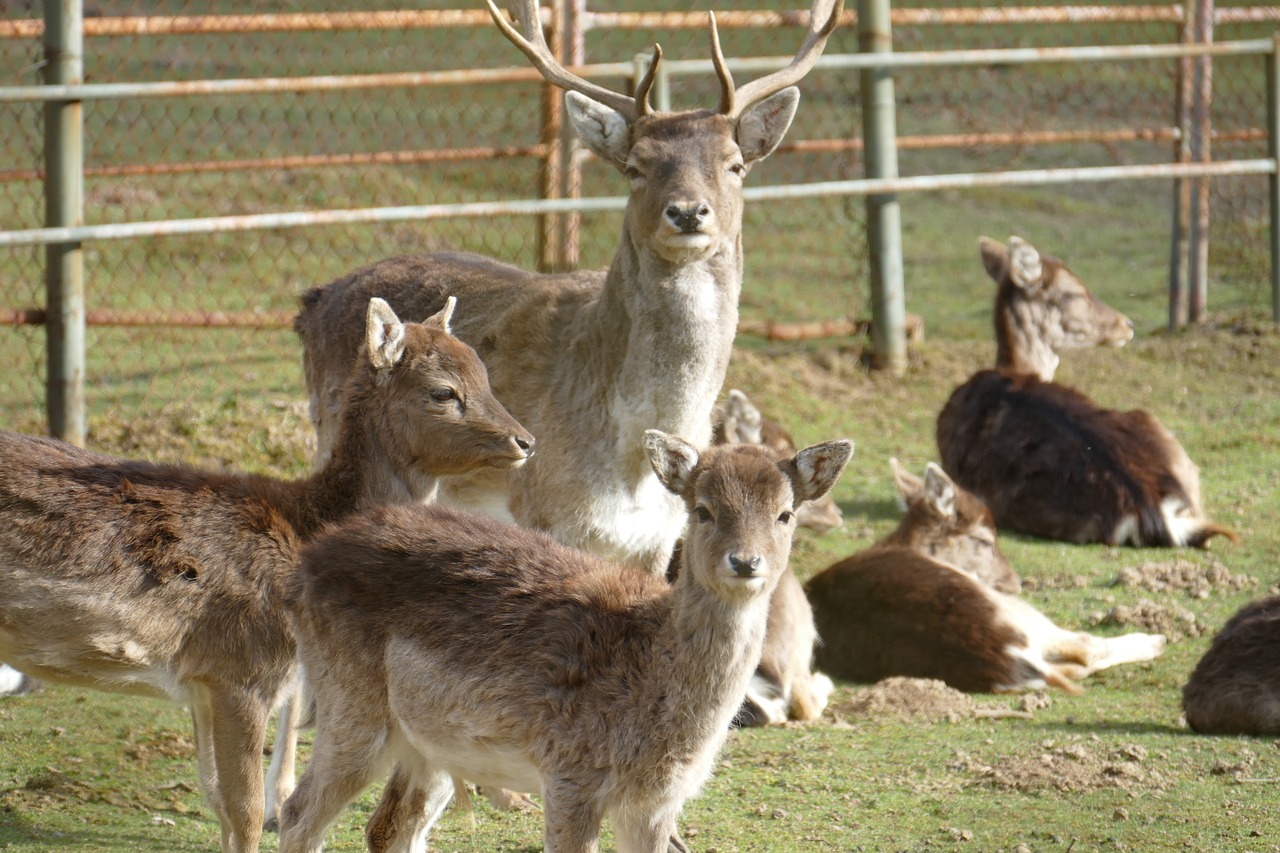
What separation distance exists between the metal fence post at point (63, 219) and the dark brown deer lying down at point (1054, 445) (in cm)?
539

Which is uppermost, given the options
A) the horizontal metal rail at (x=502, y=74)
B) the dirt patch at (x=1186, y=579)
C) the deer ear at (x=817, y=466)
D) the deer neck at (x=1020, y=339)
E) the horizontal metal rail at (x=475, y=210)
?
the horizontal metal rail at (x=502, y=74)

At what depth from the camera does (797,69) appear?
24.1ft

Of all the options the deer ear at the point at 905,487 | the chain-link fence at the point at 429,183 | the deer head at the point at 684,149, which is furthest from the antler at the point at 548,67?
the deer ear at the point at 905,487

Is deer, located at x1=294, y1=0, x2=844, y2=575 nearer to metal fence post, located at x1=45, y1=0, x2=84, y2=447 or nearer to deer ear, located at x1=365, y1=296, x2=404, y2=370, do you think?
deer ear, located at x1=365, y1=296, x2=404, y2=370

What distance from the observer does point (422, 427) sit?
602 centimetres

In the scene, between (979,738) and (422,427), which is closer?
(422,427)

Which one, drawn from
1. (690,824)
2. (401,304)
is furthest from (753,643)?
(401,304)

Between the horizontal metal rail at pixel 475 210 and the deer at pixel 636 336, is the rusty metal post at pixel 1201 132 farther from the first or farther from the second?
the deer at pixel 636 336

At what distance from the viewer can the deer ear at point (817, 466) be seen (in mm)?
4988

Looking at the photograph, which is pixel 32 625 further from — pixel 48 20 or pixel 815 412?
pixel 815 412

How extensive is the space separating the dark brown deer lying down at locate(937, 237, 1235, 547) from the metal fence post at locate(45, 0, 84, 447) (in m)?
5.39

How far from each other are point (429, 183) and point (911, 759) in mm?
11182

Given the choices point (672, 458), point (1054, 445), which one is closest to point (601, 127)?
point (672, 458)

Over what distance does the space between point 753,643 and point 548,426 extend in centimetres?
219
